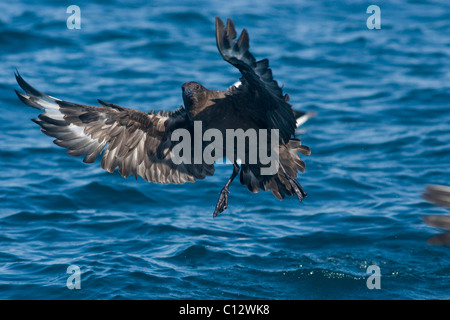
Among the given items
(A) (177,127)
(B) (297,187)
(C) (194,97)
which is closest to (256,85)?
(C) (194,97)

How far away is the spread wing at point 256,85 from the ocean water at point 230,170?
153 cm

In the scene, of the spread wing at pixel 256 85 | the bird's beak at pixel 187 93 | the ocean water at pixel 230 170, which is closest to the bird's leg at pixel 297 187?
the spread wing at pixel 256 85

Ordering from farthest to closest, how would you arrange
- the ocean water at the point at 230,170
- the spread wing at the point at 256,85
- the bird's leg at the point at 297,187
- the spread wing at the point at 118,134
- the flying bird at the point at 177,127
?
the ocean water at the point at 230,170 < the spread wing at the point at 118,134 < the bird's leg at the point at 297,187 < the flying bird at the point at 177,127 < the spread wing at the point at 256,85

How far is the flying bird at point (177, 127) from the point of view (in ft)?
19.7

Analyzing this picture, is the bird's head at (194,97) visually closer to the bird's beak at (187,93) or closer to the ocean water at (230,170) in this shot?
the bird's beak at (187,93)

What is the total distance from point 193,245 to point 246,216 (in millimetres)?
1026

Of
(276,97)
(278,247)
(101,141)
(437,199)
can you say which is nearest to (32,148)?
(101,141)

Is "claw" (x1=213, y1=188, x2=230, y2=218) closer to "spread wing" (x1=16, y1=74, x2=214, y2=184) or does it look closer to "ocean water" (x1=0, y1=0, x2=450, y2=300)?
"spread wing" (x1=16, y1=74, x2=214, y2=184)

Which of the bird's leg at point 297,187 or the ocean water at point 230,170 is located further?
the ocean water at point 230,170

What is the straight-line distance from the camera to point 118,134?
6.61m

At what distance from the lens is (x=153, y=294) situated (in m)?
6.20

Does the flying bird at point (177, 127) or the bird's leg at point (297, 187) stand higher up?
the flying bird at point (177, 127)

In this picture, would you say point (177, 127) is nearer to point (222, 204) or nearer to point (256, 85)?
point (222, 204)

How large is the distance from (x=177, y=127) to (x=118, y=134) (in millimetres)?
550
